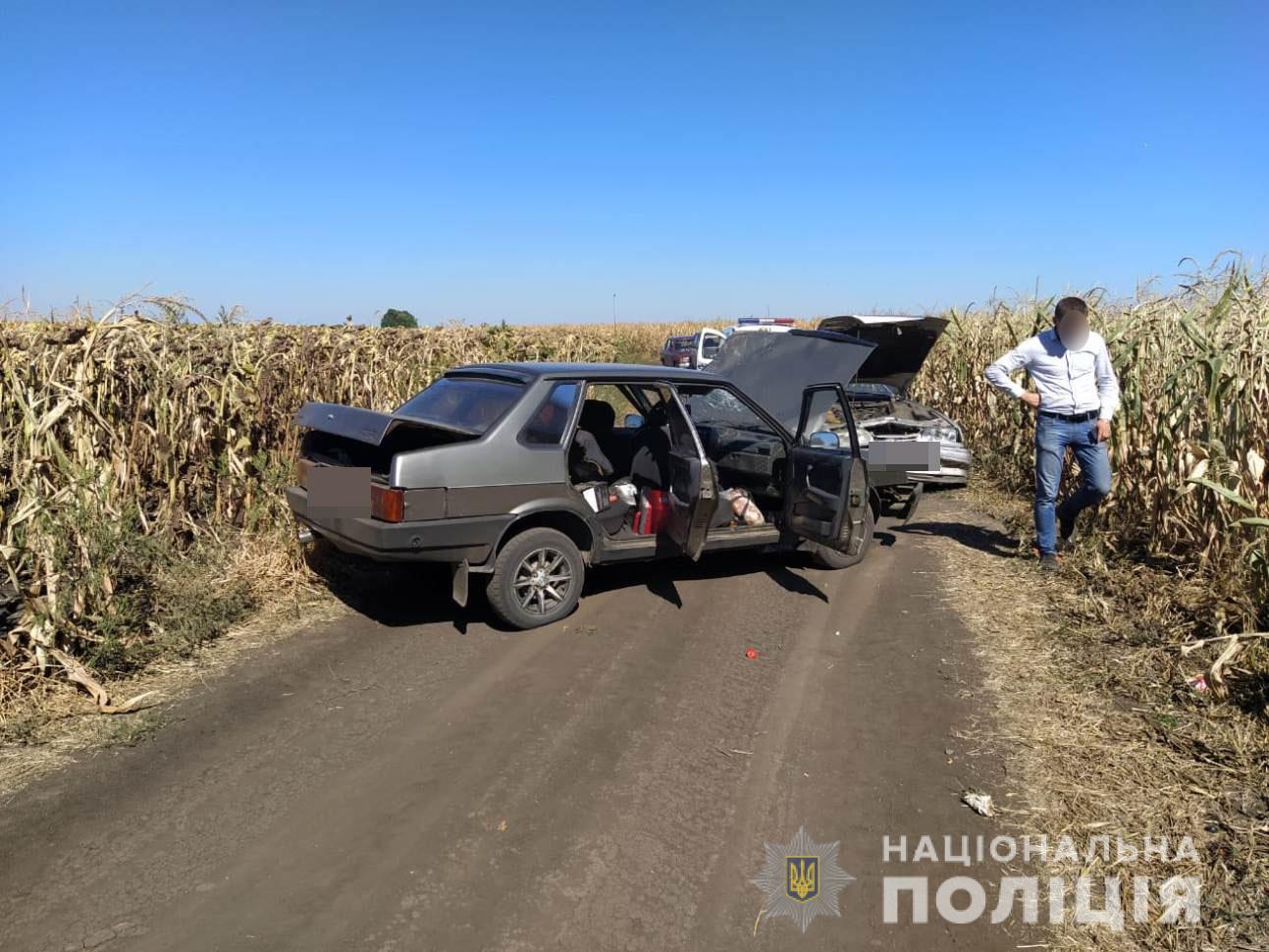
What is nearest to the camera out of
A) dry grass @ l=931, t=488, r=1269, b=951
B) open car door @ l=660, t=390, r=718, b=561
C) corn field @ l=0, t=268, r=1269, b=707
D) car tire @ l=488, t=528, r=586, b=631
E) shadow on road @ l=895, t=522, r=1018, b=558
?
dry grass @ l=931, t=488, r=1269, b=951

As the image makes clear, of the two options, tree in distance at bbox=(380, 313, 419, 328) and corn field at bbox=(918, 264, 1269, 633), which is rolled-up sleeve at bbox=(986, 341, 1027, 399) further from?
tree in distance at bbox=(380, 313, 419, 328)

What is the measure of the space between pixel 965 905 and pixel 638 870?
1.10 metres

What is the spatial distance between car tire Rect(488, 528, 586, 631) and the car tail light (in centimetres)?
70

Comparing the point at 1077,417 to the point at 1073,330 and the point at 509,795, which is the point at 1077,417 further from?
the point at 509,795

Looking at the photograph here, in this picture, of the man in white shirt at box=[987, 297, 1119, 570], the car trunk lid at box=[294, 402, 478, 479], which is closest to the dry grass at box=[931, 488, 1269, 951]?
the man in white shirt at box=[987, 297, 1119, 570]

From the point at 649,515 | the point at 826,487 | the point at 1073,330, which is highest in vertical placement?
the point at 1073,330

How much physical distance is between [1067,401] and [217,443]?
646cm

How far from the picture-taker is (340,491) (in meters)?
5.22

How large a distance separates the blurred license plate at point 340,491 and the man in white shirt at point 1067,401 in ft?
→ 15.5

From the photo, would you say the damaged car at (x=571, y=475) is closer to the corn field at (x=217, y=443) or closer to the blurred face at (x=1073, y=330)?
the corn field at (x=217, y=443)

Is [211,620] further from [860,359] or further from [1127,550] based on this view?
[1127,550]

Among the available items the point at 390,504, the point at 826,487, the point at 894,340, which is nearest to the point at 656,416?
the point at 826,487

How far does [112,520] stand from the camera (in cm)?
517

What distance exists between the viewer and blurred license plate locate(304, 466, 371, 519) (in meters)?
5.12
